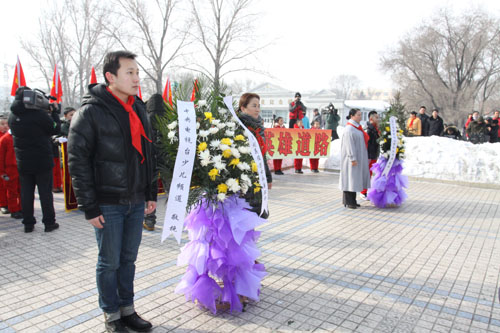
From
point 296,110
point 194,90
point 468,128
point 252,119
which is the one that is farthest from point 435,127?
point 194,90

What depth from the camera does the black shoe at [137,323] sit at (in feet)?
9.85

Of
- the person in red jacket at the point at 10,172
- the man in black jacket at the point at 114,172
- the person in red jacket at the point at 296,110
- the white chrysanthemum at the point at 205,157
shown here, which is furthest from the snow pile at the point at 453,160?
the man in black jacket at the point at 114,172

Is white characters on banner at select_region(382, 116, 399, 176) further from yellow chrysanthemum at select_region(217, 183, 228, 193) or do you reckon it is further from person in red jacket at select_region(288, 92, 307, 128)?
person in red jacket at select_region(288, 92, 307, 128)

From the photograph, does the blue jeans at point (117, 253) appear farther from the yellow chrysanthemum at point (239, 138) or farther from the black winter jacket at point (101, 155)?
the yellow chrysanthemum at point (239, 138)

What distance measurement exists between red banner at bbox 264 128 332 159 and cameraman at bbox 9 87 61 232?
6752mm

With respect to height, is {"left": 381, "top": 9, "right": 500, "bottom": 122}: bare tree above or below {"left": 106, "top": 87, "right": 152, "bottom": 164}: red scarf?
above

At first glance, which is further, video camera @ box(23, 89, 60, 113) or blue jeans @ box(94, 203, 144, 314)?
video camera @ box(23, 89, 60, 113)

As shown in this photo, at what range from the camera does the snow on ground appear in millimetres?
10844

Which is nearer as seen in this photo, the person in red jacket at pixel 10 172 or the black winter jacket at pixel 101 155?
the black winter jacket at pixel 101 155

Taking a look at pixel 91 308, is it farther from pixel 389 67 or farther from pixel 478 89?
pixel 478 89

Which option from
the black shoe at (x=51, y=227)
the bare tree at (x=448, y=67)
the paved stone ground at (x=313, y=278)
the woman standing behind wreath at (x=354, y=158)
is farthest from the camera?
the bare tree at (x=448, y=67)

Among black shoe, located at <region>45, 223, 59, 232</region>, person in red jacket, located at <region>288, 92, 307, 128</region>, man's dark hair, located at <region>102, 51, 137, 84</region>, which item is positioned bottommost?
black shoe, located at <region>45, 223, 59, 232</region>

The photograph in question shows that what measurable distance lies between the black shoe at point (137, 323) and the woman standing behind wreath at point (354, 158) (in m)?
5.41

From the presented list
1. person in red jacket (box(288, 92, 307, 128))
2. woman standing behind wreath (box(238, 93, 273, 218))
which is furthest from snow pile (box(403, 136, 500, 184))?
woman standing behind wreath (box(238, 93, 273, 218))
